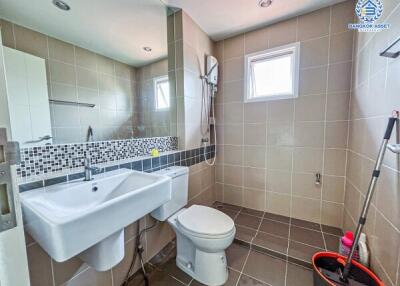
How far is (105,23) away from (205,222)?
1766 mm

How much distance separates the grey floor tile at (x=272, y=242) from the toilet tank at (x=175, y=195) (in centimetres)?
80

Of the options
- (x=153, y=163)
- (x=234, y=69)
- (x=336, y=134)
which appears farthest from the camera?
(x=234, y=69)

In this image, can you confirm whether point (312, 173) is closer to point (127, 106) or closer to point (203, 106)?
point (203, 106)

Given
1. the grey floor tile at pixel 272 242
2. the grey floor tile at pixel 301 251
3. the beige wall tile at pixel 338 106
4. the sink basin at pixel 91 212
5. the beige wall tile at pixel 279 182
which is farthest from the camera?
the beige wall tile at pixel 279 182

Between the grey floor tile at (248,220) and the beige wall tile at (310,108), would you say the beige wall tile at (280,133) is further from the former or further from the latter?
the grey floor tile at (248,220)

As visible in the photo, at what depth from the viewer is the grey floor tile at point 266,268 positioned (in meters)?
1.28

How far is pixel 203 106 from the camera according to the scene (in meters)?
2.09

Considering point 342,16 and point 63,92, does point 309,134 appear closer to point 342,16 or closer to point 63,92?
point 342,16

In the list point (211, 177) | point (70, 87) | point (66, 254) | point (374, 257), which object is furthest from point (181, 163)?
point (374, 257)

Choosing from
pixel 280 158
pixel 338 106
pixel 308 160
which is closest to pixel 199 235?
pixel 280 158

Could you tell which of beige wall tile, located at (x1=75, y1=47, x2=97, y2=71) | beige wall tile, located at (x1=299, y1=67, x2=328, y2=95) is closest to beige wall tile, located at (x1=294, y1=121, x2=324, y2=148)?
beige wall tile, located at (x1=299, y1=67, x2=328, y2=95)

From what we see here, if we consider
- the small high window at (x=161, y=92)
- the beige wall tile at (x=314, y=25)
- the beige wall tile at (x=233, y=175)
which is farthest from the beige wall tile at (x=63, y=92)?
the beige wall tile at (x=314, y=25)

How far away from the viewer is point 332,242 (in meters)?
1.57

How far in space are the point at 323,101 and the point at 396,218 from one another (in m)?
1.20
